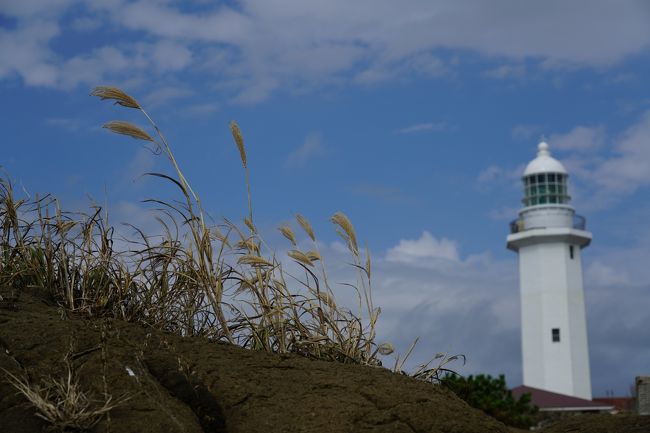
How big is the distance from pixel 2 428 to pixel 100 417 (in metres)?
0.40

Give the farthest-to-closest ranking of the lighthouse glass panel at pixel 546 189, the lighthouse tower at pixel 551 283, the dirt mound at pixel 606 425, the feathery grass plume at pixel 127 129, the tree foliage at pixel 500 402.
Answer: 1. the lighthouse glass panel at pixel 546 189
2. the lighthouse tower at pixel 551 283
3. the tree foliage at pixel 500 402
4. the dirt mound at pixel 606 425
5. the feathery grass plume at pixel 127 129

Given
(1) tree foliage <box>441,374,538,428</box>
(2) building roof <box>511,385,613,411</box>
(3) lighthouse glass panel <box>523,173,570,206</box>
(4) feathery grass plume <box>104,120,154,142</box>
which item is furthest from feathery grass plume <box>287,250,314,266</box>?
(3) lighthouse glass panel <box>523,173,570,206</box>

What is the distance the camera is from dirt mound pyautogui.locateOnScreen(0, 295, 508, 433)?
3.96 m

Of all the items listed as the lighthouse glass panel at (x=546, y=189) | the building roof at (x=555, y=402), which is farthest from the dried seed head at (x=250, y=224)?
the lighthouse glass panel at (x=546, y=189)

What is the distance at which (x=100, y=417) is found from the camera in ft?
12.5

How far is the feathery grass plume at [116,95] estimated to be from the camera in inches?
199

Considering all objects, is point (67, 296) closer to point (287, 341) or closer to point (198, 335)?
point (198, 335)

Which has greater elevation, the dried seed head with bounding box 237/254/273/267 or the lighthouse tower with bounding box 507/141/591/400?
the lighthouse tower with bounding box 507/141/591/400

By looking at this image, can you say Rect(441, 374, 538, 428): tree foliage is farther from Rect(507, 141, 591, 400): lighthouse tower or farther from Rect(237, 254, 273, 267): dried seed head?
Rect(237, 254, 273, 267): dried seed head

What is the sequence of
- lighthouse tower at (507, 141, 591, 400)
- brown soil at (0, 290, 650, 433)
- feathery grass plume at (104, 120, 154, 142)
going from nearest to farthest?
brown soil at (0, 290, 650, 433) → feathery grass plume at (104, 120, 154, 142) → lighthouse tower at (507, 141, 591, 400)

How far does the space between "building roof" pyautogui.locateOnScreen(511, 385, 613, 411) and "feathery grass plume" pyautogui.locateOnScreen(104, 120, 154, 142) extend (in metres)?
28.7

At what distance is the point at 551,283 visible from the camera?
3947 centimetres

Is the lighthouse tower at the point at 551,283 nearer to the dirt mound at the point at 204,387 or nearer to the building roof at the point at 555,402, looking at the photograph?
the building roof at the point at 555,402

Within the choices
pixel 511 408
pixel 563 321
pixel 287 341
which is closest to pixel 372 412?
pixel 287 341
